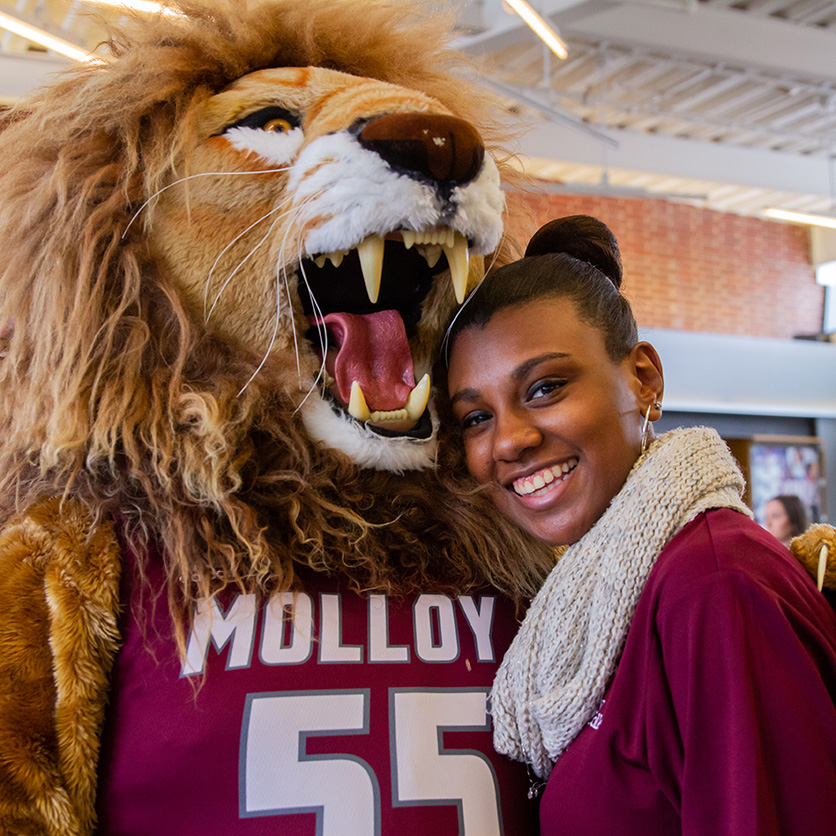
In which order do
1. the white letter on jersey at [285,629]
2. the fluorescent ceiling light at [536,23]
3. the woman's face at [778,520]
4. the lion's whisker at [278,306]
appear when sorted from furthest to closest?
the woman's face at [778,520] → the fluorescent ceiling light at [536,23] → the lion's whisker at [278,306] → the white letter on jersey at [285,629]

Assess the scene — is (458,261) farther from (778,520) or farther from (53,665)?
(778,520)

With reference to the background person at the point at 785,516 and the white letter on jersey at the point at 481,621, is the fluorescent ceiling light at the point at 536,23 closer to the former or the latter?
the white letter on jersey at the point at 481,621

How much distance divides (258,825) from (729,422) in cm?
683

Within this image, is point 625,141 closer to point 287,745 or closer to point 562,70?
point 562,70

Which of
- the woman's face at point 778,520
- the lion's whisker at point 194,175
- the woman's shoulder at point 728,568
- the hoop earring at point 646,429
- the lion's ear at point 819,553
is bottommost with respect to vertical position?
the woman's face at point 778,520

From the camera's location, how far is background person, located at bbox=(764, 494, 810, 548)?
660cm

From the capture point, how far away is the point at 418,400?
126 cm

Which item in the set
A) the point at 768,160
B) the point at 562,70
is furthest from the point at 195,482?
the point at 768,160

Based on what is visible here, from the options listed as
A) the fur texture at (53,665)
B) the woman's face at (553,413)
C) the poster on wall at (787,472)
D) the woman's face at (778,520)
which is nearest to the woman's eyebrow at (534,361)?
the woman's face at (553,413)

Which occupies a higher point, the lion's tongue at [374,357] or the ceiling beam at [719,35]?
the ceiling beam at [719,35]

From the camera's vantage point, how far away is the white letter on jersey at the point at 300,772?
1068 mm

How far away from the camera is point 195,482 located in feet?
3.85

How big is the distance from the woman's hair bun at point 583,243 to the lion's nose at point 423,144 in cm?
27

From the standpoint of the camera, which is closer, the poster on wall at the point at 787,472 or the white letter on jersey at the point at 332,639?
the white letter on jersey at the point at 332,639
